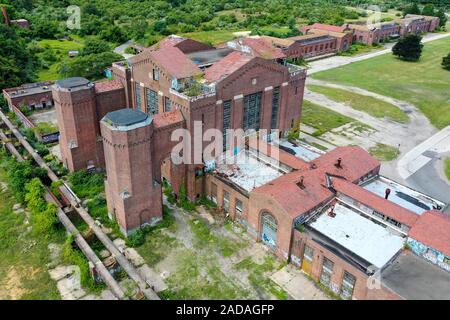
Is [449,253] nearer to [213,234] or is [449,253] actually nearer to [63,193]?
[213,234]

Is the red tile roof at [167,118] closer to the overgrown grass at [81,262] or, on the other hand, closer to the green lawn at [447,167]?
the overgrown grass at [81,262]

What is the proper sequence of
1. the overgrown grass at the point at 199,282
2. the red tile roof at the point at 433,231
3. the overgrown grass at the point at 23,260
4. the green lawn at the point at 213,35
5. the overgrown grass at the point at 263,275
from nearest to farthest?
the red tile roof at the point at 433,231 < the overgrown grass at the point at 199,282 < the overgrown grass at the point at 23,260 < the overgrown grass at the point at 263,275 < the green lawn at the point at 213,35

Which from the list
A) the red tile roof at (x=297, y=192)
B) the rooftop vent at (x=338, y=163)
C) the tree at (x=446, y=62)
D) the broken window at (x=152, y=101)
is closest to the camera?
the red tile roof at (x=297, y=192)

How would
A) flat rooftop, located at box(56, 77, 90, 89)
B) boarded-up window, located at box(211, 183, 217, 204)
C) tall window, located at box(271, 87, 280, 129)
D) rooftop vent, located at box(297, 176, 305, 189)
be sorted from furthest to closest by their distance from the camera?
tall window, located at box(271, 87, 280, 129) < flat rooftop, located at box(56, 77, 90, 89) < boarded-up window, located at box(211, 183, 217, 204) < rooftop vent, located at box(297, 176, 305, 189)

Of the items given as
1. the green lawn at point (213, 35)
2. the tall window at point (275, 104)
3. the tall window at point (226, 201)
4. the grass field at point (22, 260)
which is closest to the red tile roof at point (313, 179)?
the tall window at point (226, 201)

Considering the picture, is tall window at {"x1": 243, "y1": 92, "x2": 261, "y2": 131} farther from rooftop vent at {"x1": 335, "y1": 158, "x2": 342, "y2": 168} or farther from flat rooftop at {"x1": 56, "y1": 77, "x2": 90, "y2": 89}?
flat rooftop at {"x1": 56, "y1": 77, "x2": 90, "y2": 89}

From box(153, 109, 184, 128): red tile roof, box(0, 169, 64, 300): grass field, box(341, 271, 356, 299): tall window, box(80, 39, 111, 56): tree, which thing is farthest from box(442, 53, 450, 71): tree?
box(0, 169, 64, 300): grass field
